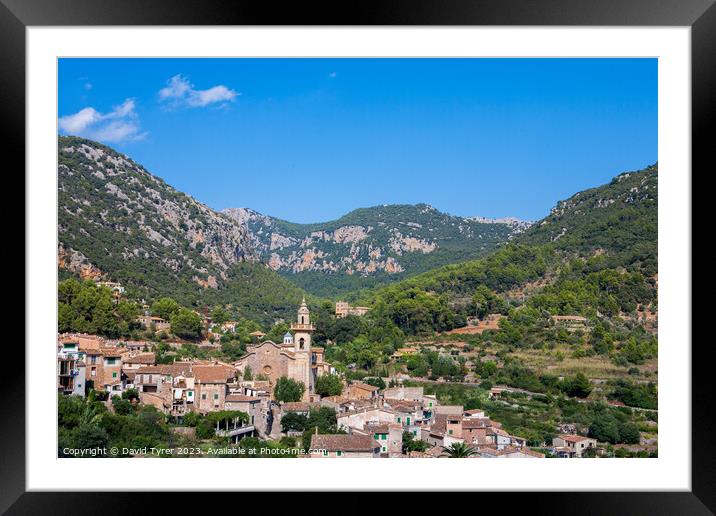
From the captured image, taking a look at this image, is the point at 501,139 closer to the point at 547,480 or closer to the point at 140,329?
the point at 140,329

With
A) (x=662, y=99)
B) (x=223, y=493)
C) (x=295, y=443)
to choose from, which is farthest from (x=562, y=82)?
(x=223, y=493)

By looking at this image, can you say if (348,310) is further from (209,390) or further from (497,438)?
(497,438)

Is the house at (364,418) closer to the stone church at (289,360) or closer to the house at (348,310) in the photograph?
the stone church at (289,360)

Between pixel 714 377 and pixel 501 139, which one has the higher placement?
pixel 501 139

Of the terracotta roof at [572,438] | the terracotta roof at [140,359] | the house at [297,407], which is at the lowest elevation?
the terracotta roof at [572,438]

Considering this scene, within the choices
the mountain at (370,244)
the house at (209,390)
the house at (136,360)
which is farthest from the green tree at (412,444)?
the mountain at (370,244)

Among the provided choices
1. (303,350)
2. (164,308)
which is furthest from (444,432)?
(164,308)

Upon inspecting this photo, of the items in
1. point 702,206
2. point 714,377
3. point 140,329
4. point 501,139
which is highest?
point 501,139
